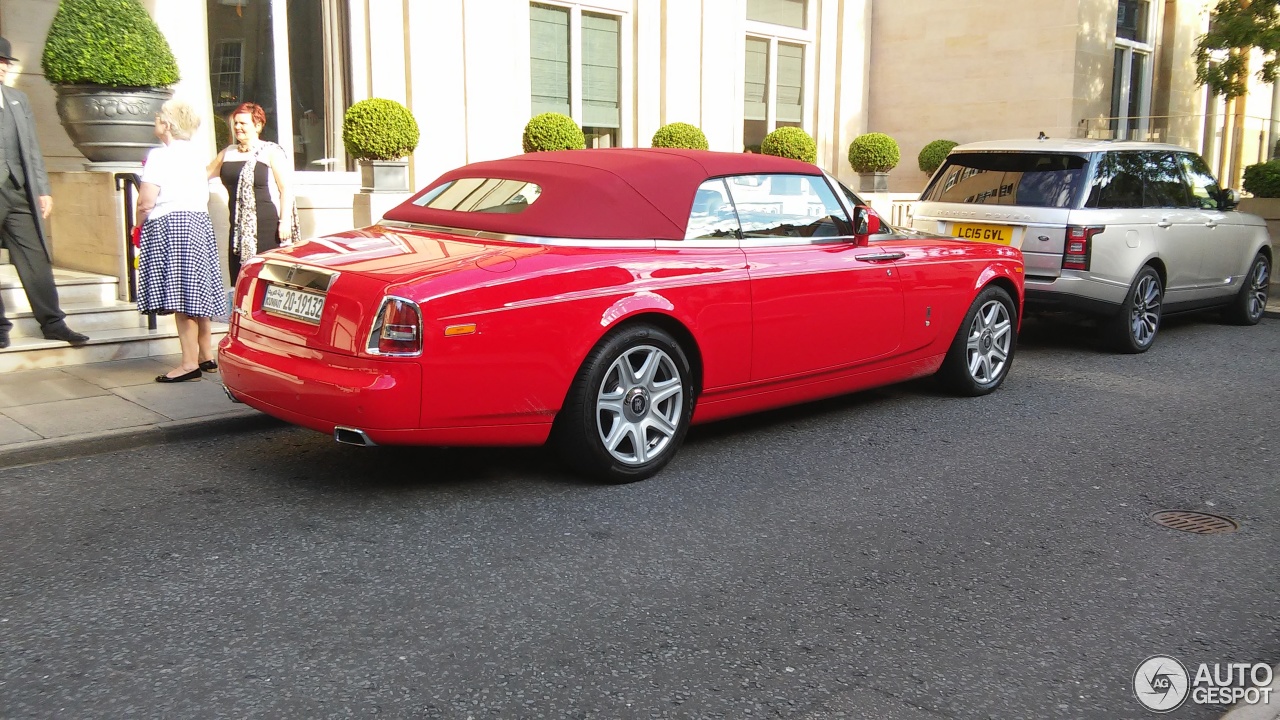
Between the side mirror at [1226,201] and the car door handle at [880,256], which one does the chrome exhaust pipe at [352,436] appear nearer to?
the car door handle at [880,256]

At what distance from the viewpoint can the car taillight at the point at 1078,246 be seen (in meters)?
8.59

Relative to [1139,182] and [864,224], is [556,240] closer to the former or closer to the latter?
[864,224]

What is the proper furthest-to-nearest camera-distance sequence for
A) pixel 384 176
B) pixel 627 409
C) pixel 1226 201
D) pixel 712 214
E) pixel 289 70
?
pixel 289 70 < pixel 1226 201 < pixel 384 176 < pixel 712 214 < pixel 627 409

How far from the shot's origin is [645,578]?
4047mm

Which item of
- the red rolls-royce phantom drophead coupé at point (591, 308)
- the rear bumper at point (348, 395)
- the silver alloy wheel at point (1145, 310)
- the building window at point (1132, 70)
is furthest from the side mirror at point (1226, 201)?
the building window at point (1132, 70)

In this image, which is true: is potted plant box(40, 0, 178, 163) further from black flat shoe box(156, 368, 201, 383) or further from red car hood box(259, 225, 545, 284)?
red car hood box(259, 225, 545, 284)

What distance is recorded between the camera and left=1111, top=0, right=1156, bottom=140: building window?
20406 millimetres

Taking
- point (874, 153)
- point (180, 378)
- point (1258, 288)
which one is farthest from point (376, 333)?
point (874, 153)

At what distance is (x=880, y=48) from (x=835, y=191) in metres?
14.5

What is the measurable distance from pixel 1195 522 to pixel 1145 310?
4.90 m

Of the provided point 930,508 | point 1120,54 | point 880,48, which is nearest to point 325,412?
point 930,508

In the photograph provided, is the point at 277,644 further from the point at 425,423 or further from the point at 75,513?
the point at 75,513

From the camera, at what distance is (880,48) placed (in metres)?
19.8

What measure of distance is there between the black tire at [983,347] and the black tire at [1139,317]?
1.91m
